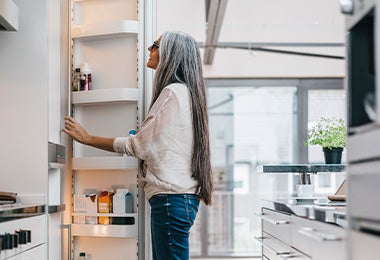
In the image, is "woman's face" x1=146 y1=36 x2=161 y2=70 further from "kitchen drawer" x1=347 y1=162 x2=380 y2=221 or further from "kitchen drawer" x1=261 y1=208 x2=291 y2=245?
"kitchen drawer" x1=347 y1=162 x2=380 y2=221

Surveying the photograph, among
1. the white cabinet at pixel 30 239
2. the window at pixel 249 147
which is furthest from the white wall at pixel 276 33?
the white cabinet at pixel 30 239

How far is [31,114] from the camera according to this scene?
2.87m

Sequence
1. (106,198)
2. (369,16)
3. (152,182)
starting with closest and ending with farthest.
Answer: (369,16) → (152,182) → (106,198)

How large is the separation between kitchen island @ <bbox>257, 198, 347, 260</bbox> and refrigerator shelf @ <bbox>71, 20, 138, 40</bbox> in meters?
1.18

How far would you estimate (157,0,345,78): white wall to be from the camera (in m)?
7.52

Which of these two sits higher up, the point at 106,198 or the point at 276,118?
the point at 276,118

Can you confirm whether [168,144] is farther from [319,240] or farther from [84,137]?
[319,240]

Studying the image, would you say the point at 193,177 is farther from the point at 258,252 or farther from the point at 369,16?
the point at 258,252

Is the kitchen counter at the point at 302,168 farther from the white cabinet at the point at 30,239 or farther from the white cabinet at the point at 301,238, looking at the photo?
the white cabinet at the point at 30,239

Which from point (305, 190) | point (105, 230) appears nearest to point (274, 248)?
point (305, 190)

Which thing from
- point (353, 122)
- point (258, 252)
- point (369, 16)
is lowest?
point (258, 252)

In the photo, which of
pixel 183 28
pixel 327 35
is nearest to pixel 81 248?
pixel 183 28

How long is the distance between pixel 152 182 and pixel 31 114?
25.4 inches

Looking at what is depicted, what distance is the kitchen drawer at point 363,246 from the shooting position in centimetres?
132
